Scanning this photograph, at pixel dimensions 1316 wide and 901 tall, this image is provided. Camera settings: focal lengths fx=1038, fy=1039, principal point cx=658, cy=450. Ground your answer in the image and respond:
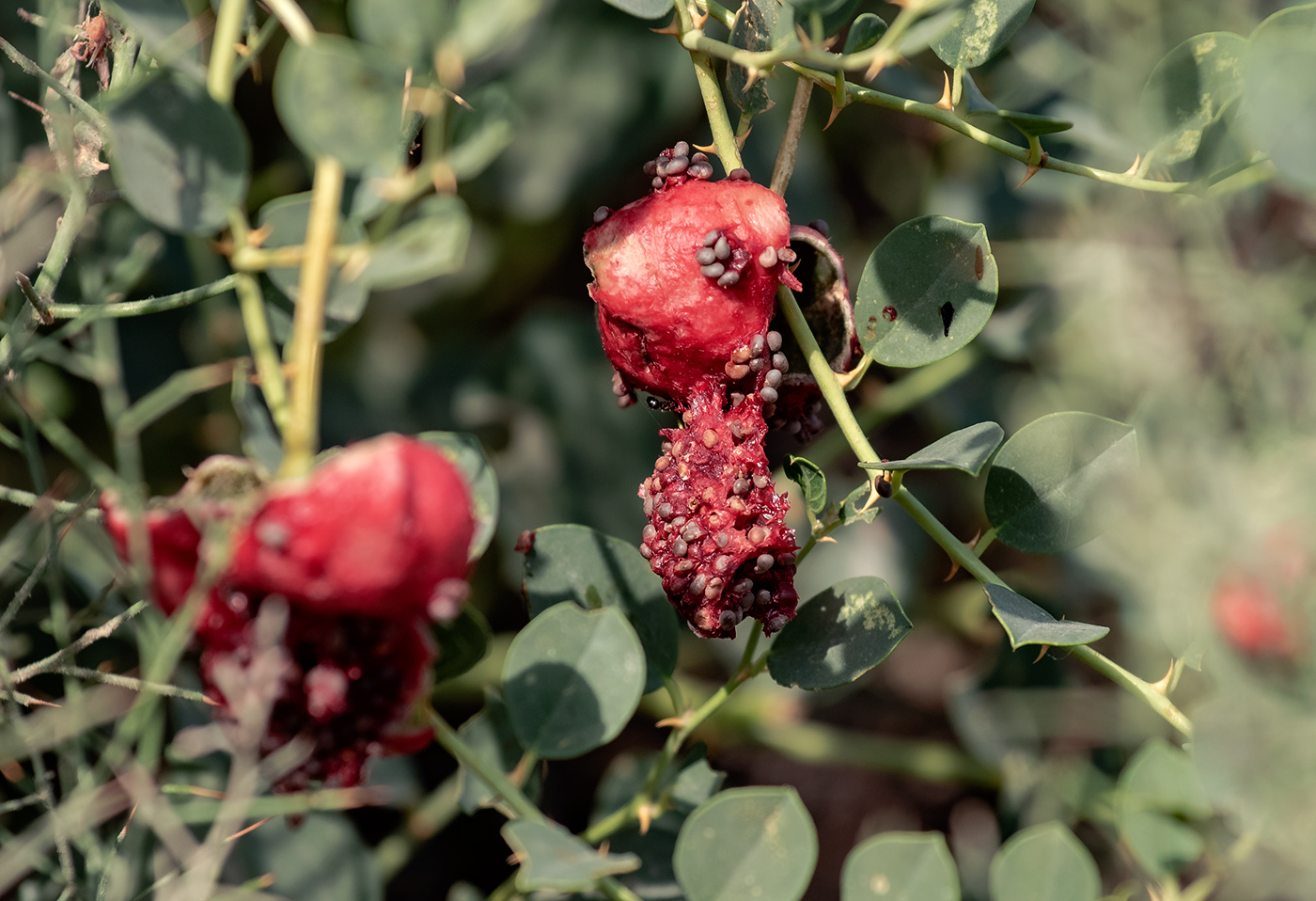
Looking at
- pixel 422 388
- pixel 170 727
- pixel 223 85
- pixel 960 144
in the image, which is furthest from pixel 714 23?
pixel 170 727

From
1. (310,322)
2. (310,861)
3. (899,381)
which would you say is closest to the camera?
(310,322)

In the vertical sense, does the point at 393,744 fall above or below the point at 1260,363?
above

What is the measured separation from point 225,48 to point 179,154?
0.04 meters

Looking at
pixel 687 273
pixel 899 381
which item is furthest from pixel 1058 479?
pixel 899 381

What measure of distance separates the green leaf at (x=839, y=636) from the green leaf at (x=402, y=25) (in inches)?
11.9

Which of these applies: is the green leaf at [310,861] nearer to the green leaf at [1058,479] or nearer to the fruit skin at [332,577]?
the fruit skin at [332,577]

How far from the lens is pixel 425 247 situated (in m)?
0.35

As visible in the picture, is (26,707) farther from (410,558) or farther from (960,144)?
(960,144)

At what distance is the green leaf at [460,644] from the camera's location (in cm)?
50

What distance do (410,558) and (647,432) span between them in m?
0.65

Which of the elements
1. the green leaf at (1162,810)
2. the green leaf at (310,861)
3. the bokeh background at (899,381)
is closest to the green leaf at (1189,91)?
the bokeh background at (899,381)

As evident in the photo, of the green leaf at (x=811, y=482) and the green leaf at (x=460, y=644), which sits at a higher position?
the green leaf at (x=811, y=482)

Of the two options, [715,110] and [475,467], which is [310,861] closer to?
[475,467]

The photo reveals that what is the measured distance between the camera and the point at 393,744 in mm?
403
